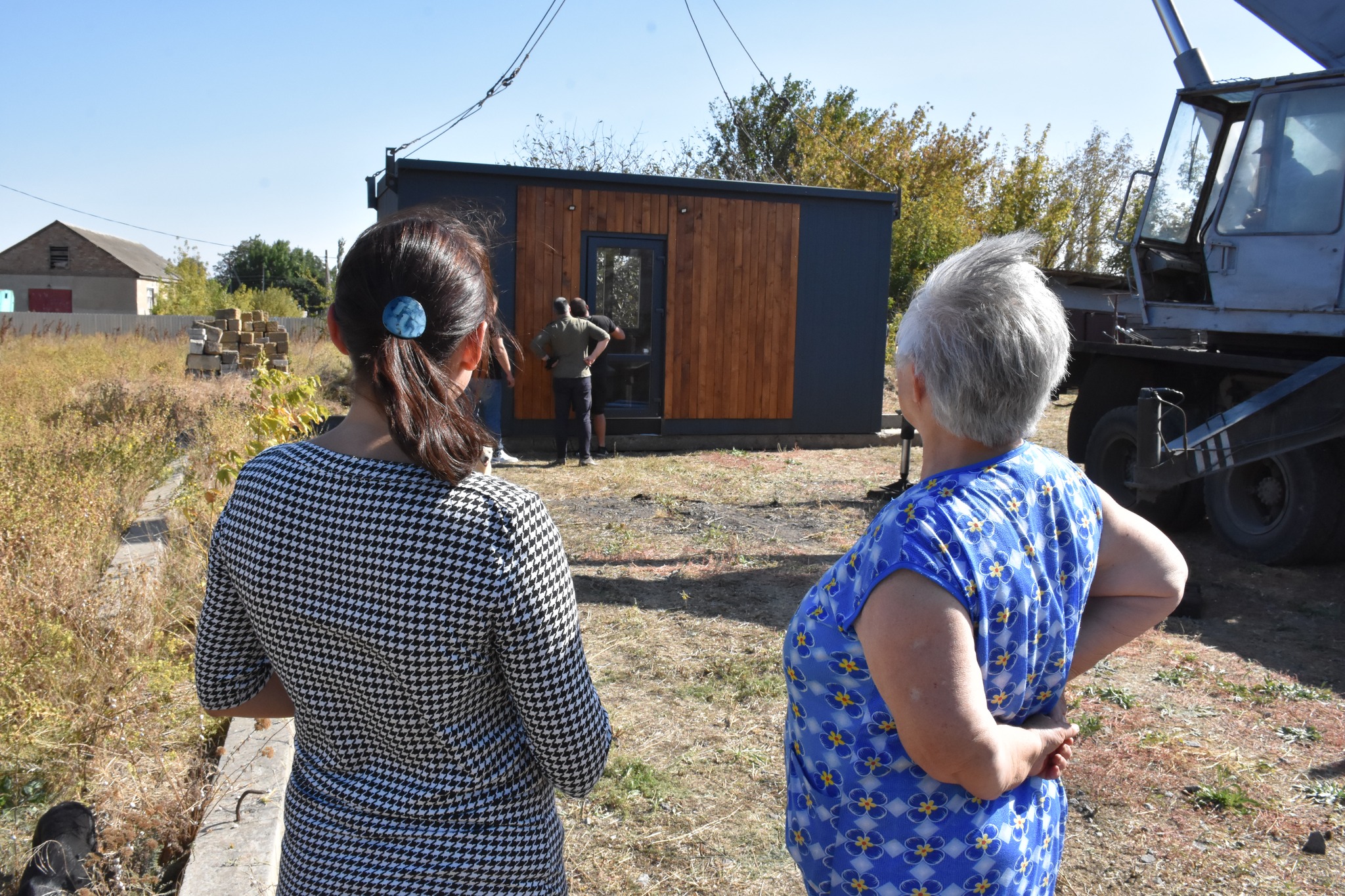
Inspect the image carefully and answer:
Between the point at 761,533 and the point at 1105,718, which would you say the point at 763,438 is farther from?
the point at 1105,718

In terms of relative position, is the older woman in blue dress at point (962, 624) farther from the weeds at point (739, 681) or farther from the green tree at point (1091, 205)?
the green tree at point (1091, 205)

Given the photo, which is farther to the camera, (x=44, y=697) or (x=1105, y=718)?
(x=1105, y=718)

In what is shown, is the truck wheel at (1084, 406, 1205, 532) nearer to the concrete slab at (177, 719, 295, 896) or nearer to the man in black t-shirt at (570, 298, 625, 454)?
the man in black t-shirt at (570, 298, 625, 454)

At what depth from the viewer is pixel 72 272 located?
60.7 m

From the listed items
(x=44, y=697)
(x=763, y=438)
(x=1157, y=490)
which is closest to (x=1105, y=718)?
(x=1157, y=490)

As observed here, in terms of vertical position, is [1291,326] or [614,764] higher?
[1291,326]

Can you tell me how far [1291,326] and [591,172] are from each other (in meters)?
7.58

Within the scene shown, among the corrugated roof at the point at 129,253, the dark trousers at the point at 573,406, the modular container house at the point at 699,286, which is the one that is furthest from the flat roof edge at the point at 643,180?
the corrugated roof at the point at 129,253

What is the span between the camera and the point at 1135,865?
10.3 feet

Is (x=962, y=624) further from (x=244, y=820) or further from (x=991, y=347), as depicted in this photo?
(x=244, y=820)

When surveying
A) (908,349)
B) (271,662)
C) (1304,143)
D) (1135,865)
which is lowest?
(1135,865)

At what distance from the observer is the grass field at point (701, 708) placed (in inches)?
122

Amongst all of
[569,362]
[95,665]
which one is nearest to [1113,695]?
[95,665]

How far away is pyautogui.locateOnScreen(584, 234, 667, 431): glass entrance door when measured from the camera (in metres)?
11.9
